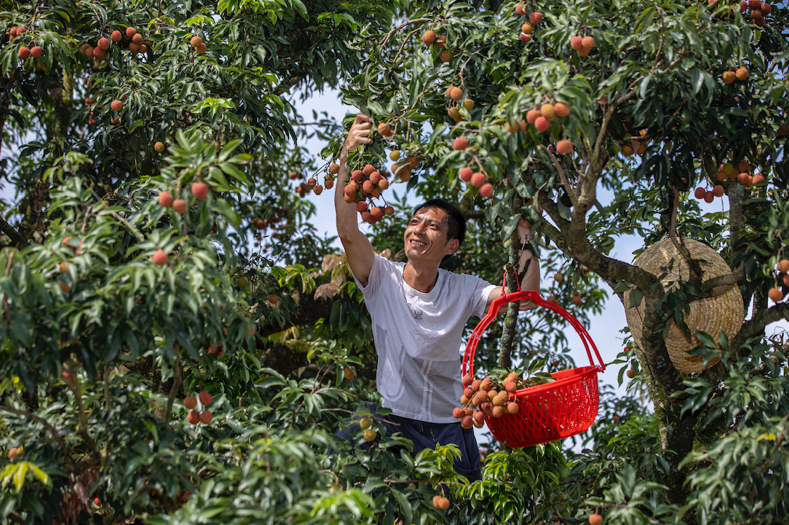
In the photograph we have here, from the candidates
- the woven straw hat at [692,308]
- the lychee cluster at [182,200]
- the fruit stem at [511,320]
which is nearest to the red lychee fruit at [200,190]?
the lychee cluster at [182,200]

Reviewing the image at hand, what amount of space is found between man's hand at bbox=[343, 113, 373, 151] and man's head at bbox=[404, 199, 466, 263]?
564mm

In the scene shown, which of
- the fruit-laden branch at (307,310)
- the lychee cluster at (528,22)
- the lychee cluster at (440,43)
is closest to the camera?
the lychee cluster at (528,22)

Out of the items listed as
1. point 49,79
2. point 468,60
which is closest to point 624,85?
point 468,60

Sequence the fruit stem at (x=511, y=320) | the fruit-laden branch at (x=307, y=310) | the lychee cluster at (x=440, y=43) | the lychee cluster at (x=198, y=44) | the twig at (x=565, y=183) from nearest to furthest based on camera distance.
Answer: the twig at (x=565, y=183) → the lychee cluster at (x=440, y=43) → the fruit stem at (x=511, y=320) → the lychee cluster at (x=198, y=44) → the fruit-laden branch at (x=307, y=310)

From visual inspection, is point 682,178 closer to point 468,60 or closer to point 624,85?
point 624,85

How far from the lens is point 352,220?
2.63 meters

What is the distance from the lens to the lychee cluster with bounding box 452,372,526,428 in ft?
7.47

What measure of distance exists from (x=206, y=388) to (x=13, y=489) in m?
1.17

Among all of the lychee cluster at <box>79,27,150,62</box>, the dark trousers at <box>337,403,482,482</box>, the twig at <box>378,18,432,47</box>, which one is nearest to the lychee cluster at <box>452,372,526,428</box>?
the dark trousers at <box>337,403,482,482</box>

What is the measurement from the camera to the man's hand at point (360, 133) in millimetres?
2322

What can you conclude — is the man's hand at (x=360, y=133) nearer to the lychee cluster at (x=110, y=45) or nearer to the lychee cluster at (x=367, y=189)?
the lychee cluster at (x=367, y=189)

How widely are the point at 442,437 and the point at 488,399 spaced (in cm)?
38

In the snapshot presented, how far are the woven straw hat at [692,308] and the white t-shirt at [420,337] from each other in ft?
1.98

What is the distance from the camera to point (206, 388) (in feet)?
9.27
